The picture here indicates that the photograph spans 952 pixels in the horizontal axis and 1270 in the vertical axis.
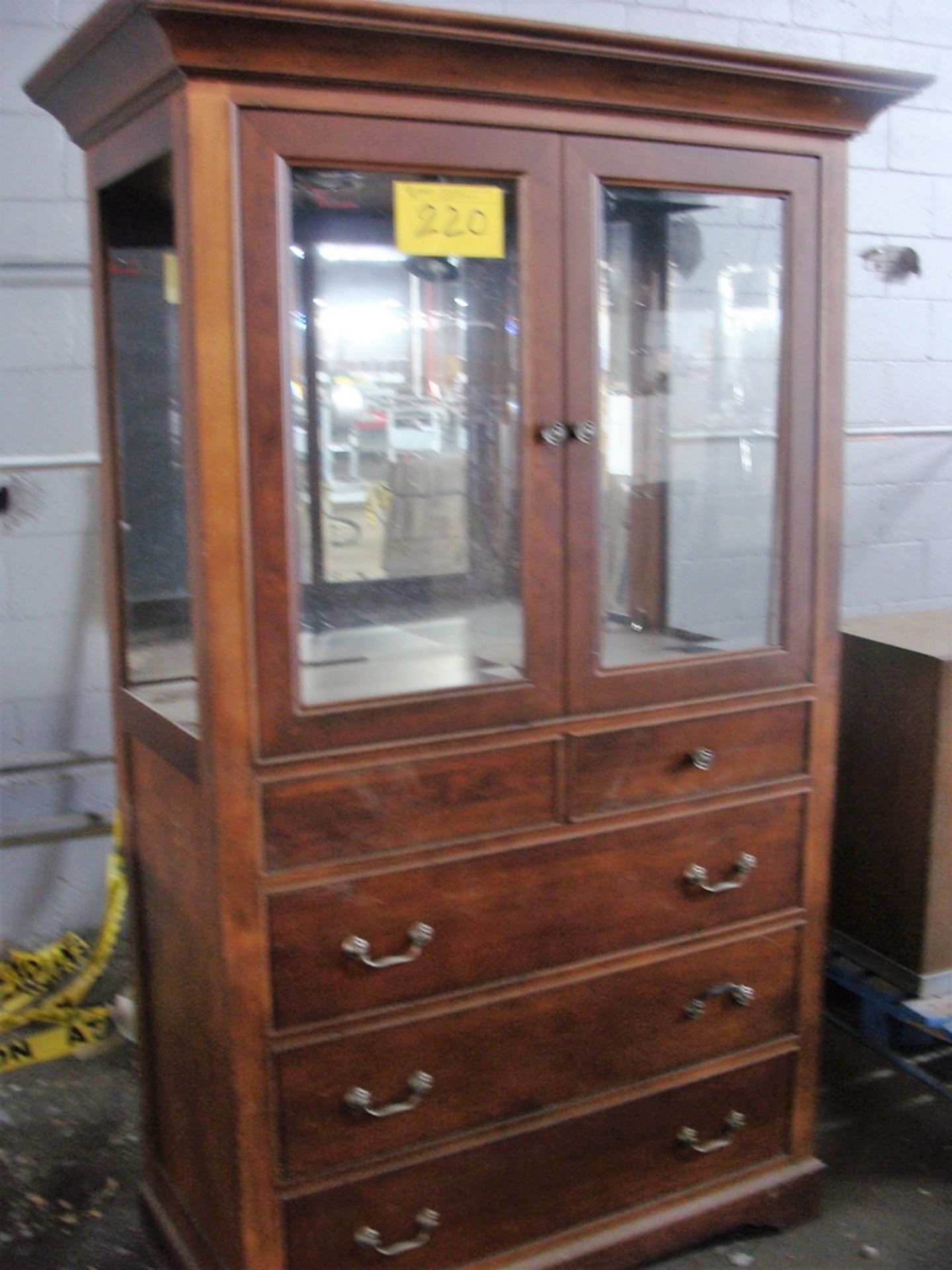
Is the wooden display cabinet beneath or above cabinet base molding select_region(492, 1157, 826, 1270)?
above

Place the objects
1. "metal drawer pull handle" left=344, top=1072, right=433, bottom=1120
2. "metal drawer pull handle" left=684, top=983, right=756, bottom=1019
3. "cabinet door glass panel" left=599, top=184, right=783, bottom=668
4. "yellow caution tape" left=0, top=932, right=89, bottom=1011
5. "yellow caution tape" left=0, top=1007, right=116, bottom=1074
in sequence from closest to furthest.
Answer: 1. "metal drawer pull handle" left=344, top=1072, right=433, bottom=1120
2. "cabinet door glass panel" left=599, top=184, right=783, bottom=668
3. "metal drawer pull handle" left=684, top=983, right=756, bottom=1019
4. "yellow caution tape" left=0, top=1007, right=116, bottom=1074
5. "yellow caution tape" left=0, top=932, right=89, bottom=1011

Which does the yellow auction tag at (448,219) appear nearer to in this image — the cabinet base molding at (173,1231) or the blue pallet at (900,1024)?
the cabinet base molding at (173,1231)

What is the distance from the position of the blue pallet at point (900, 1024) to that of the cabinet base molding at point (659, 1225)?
0.30 meters

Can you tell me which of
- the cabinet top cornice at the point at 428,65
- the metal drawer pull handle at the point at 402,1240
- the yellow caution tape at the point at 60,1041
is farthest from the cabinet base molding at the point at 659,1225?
the cabinet top cornice at the point at 428,65

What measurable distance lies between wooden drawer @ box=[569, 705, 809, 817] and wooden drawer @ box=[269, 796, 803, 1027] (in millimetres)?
42

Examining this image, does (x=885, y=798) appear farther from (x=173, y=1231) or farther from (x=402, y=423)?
(x=173, y=1231)

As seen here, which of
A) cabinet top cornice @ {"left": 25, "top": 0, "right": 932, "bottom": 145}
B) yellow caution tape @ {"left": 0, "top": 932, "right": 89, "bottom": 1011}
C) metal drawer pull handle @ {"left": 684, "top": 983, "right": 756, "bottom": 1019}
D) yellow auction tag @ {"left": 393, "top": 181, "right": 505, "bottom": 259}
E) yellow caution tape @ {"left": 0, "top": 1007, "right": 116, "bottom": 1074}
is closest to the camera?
cabinet top cornice @ {"left": 25, "top": 0, "right": 932, "bottom": 145}

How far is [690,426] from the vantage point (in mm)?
1739

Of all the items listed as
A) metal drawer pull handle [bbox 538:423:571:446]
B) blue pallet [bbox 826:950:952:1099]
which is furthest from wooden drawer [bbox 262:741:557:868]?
blue pallet [bbox 826:950:952:1099]

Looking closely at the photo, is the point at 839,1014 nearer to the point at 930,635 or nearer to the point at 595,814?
the point at 930,635

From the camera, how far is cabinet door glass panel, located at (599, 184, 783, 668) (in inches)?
63.9

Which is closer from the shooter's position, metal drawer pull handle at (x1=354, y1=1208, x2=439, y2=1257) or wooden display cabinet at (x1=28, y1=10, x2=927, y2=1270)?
wooden display cabinet at (x1=28, y1=10, x2=927, y2=1270)

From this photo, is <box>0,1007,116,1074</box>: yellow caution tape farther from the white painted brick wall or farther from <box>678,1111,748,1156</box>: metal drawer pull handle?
<box>678,1111,748,1156</box>: metal drawer pull handle

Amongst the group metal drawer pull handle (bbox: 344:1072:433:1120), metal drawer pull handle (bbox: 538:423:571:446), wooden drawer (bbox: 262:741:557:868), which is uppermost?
metal drawer pull handle (bbox: 538:423:571:446)
